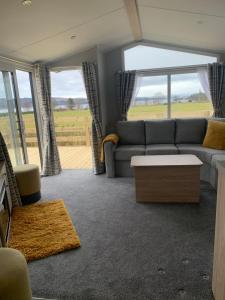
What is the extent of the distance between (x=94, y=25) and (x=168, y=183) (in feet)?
7.81

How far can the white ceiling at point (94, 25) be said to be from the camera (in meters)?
2.53

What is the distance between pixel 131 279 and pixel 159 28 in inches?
140

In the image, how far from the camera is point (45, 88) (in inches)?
167

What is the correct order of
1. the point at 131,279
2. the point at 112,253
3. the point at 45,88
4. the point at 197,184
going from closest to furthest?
the point at 131,279 < the point at 112,253 < the point at 197,184 < the point at 45,88

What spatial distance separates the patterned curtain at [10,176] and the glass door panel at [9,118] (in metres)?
0.64

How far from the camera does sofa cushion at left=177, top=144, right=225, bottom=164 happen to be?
11.8ft

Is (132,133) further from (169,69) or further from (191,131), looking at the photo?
(169,69)

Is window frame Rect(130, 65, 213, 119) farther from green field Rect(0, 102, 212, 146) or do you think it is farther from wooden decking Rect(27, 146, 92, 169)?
wooden decking Rect(27, 146, 92, 169)

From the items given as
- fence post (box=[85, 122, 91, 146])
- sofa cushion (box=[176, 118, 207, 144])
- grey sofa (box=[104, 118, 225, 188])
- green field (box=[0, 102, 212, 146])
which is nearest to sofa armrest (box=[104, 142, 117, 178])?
grey sofa (box=[104, 118, 225, 188])

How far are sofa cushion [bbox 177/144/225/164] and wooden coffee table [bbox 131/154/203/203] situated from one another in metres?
0.60

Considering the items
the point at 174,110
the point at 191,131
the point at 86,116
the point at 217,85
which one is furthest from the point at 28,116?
the point at 217,85

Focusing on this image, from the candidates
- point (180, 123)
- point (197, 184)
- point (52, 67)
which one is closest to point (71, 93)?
point (52, 67)

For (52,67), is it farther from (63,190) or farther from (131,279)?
(131,279)

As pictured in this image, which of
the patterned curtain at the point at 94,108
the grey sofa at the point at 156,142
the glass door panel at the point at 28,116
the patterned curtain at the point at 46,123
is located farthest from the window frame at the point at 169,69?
the glass door panel at the point at 28,116
